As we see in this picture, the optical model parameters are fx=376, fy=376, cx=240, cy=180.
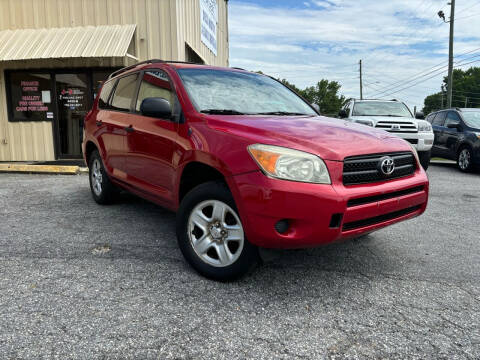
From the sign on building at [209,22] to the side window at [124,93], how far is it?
844 cm

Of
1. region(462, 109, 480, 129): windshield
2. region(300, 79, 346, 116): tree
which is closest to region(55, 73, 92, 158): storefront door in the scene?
region(462, 109, 480, 129): windshield

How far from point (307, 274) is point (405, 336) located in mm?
930

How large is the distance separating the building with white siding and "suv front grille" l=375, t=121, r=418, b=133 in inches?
204

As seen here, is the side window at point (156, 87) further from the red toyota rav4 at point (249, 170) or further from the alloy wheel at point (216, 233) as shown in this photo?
the alloy wheel at point (216, 233)

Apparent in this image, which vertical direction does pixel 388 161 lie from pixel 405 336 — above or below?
above

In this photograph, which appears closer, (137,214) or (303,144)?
(303,144)

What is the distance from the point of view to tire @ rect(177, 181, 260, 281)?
2.62m

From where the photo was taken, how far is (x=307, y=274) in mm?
2967

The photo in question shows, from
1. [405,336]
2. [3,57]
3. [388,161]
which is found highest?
[3,57]

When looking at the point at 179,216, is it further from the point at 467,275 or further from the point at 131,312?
the point at 467,275

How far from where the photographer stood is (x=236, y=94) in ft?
11.5

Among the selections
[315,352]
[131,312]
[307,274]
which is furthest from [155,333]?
[307,274]

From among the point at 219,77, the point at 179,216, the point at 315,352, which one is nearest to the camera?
the point at 315,352

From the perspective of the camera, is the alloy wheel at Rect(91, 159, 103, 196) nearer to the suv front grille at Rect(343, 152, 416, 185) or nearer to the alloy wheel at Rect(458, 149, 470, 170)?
the suv front grille at Rect(343, 152, 416, 185)
